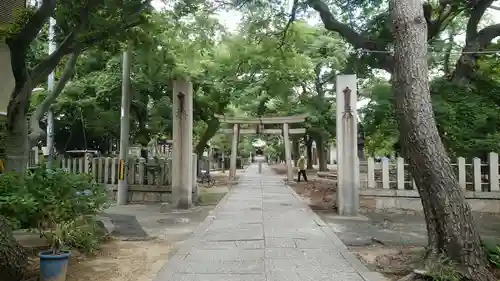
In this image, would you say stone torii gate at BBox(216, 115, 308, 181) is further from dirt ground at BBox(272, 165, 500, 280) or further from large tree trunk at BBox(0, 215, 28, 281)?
large tree trunk at BBox(0, 215, 28, 281)

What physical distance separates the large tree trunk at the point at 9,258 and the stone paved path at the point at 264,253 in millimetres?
1700

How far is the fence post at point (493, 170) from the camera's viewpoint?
42.0ft

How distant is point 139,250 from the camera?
25.5 ft

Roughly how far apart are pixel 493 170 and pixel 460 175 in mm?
968

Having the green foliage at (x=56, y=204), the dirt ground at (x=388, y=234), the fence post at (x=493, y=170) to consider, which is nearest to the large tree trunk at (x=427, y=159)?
the dirt ground at (x=388, y=234)

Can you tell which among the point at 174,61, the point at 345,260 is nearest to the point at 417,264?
the point at 345,260

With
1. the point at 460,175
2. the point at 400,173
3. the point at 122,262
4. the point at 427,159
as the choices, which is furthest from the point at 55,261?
the point at 460,175

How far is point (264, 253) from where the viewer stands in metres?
7.16

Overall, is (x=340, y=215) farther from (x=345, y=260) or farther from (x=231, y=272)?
(x=231, y=272)

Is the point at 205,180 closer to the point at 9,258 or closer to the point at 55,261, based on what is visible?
the point at 55,261

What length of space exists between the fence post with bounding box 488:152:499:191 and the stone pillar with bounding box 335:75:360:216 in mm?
4342

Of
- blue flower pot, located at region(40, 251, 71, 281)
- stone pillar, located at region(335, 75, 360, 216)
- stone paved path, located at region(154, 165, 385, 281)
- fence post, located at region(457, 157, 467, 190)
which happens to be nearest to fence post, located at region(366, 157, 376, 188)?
stone pillar, located at region(335, 75, 360, 216)

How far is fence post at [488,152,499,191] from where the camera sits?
1279 centimetres

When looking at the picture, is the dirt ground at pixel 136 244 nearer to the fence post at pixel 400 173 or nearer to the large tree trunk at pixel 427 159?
the large tree trunk at pixel 427 159
